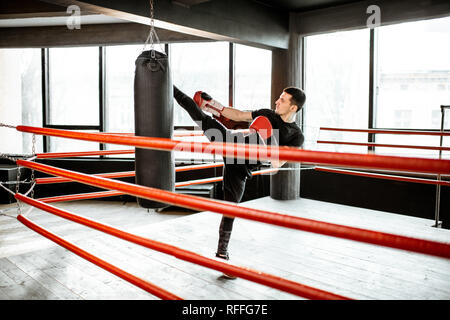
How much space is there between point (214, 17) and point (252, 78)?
2054 mm

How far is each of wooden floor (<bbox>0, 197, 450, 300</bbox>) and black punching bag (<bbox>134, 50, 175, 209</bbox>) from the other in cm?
62

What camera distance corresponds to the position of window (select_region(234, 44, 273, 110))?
6070 millimetres

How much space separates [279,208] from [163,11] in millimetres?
2543

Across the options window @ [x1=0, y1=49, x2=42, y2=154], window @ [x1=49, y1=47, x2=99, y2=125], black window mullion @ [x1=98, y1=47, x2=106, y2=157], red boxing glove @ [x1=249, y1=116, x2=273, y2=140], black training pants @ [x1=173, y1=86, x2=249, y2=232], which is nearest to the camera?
red boxing glove @ [x1=249, y1=116, x2=273, y2=140]

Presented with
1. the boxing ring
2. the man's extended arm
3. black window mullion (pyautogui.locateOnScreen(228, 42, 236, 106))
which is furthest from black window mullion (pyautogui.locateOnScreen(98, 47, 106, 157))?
the boxing ring

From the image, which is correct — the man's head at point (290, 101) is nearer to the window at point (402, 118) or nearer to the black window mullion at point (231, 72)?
the window at point (402, 118)

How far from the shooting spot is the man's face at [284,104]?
8.82ft

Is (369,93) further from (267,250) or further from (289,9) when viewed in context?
(267,250)

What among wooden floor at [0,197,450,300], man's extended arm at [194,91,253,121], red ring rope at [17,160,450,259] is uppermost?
man's extended arm at [194,91,253,121]

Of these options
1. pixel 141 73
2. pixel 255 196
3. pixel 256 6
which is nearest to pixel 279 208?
pixel 255 196

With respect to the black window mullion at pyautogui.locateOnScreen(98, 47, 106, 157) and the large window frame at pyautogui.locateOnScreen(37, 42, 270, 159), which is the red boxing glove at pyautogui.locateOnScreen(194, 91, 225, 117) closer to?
the large window frame at pyautogui.locateOnScreen(37, 42, 270, 159)

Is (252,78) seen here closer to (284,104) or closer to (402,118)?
(402,118)

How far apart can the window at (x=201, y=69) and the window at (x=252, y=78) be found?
21 cm

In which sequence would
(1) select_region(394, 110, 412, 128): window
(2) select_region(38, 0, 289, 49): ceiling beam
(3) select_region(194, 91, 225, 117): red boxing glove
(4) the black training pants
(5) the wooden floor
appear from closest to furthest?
1. (5) the wooden floor
2. (4) the black training pants
3. (3) select_region(194, 91, 225, 117): red boxing glove
4. (2) select_region(38, 0, 289, 49): ceiling beam
5. (1) select_region(394, 110, 412, 128): window
